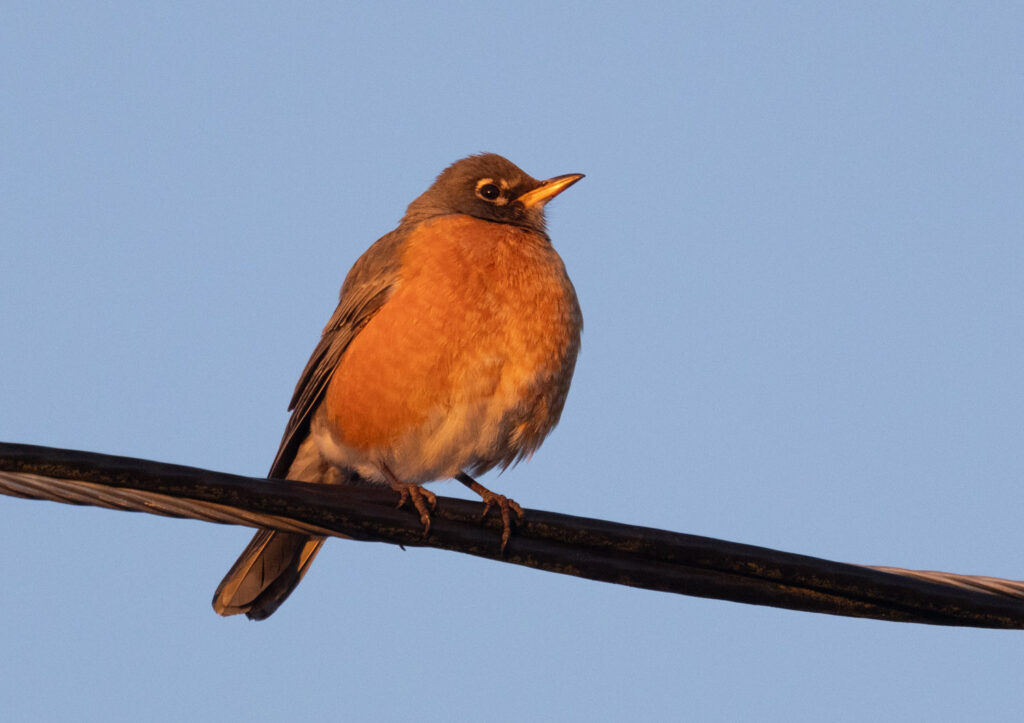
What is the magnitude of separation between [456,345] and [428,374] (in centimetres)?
21

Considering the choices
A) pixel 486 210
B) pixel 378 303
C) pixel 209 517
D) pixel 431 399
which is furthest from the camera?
pixel 486 210

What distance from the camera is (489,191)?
791 centimetres

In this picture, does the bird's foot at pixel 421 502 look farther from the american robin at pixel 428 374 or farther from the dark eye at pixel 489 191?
the dark eye at pixel 489 191

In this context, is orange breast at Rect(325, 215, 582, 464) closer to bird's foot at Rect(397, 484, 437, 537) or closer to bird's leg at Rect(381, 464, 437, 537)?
bird's leg at Rect(381, 464, 437, 537)

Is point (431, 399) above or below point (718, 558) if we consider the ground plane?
above

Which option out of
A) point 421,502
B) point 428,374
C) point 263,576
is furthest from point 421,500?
point 263,576

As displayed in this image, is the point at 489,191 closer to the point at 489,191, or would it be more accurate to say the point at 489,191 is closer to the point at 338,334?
the point at 489,191

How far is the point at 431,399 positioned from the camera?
20.1ft

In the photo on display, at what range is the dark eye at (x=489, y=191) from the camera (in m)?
7.86

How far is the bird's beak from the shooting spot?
7859 mm

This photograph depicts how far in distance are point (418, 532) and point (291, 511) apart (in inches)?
18.3

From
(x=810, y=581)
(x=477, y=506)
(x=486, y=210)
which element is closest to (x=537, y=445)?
(x=486, y=210)

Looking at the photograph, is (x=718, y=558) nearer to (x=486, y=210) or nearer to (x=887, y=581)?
(x=887, y=581)

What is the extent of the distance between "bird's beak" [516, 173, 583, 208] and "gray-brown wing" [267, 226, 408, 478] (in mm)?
1029
